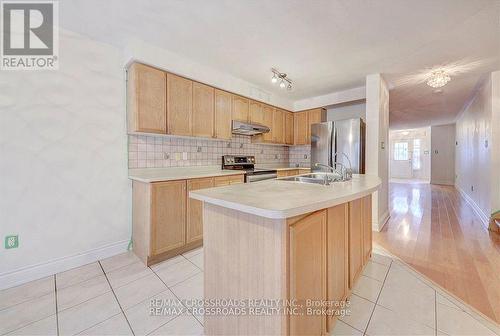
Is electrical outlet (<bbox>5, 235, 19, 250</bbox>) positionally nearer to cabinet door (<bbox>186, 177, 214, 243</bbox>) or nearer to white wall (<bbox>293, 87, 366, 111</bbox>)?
cabinet door (<bbox>186, 177, 214, 243</bbox>)

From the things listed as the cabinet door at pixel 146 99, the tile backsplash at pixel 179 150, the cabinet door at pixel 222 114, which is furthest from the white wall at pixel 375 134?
the cabinet door at pixel 146 99

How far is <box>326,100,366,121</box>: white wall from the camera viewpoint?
4.20m

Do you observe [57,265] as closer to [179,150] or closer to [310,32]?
[179,150]

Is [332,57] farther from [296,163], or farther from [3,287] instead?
[3,287]

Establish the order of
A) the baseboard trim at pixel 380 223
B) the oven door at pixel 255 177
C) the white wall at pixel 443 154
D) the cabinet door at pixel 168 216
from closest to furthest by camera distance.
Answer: the cabinet door at pixel 168 216 → the baseboard trim at pixel 380 223 → the oven door at pixel 255 177 → the white wall at pixel 443 154

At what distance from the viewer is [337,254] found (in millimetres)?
1321

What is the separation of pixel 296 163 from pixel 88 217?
13.4ft

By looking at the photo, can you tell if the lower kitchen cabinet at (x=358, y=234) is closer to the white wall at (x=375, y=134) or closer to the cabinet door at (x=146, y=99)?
the white wall at (x=375, y=134)

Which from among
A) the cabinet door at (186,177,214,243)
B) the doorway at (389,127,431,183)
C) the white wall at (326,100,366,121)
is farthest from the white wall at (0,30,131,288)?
the doorway at (389,127,431,183)

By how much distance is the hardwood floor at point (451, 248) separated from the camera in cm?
177

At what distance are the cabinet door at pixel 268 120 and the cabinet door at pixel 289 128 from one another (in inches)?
18.9

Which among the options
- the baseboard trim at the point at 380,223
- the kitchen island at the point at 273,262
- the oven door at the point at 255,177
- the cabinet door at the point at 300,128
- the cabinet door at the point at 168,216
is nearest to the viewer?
the kitchen island at the point at 273,262

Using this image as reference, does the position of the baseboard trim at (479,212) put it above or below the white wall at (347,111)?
below

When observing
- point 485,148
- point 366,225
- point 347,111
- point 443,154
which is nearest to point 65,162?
point 366,225
